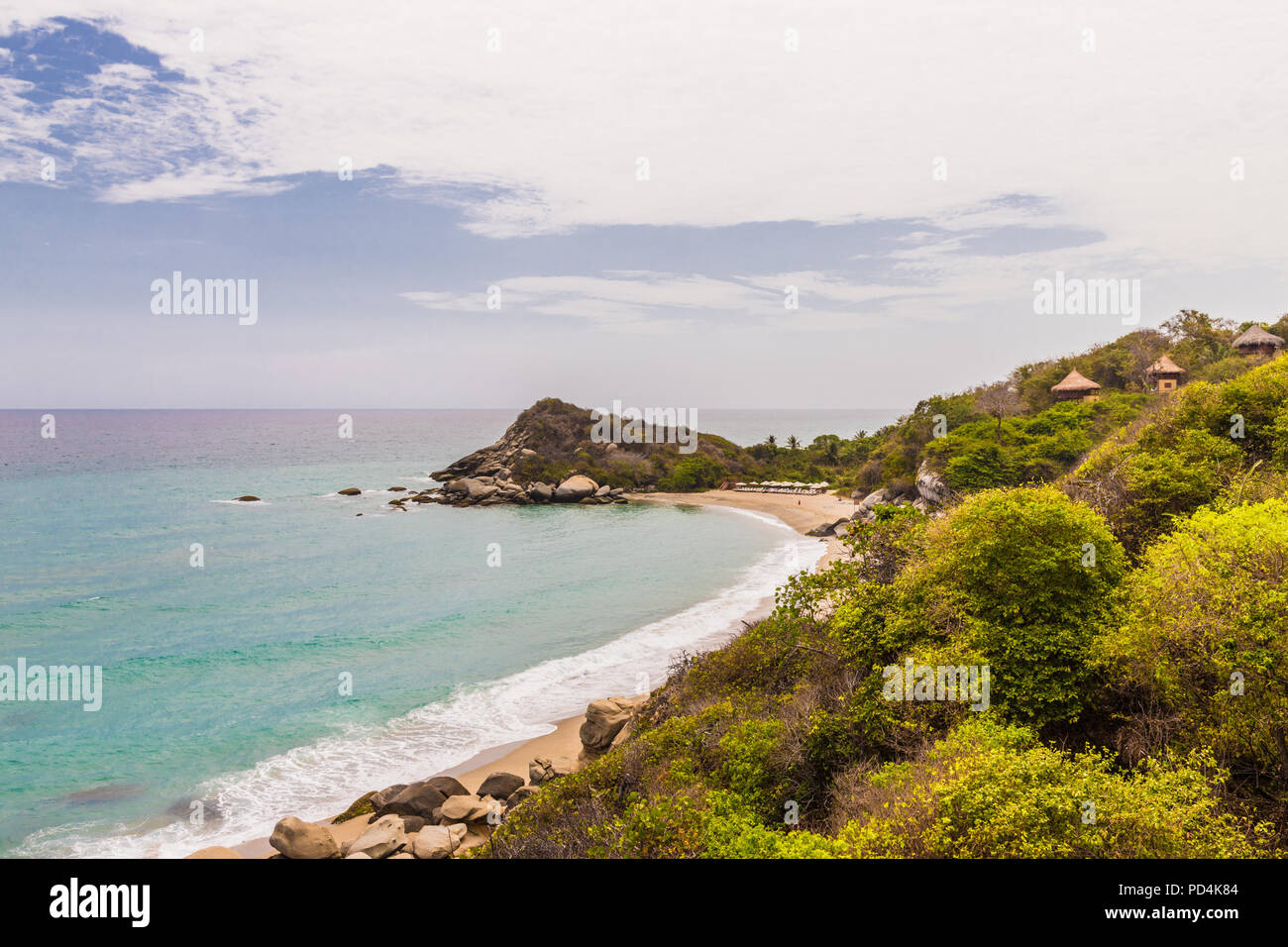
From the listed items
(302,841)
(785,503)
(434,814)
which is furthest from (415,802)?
(785,503)

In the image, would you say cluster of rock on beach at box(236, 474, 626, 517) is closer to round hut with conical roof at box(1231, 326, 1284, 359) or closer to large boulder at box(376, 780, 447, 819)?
round hut with conical roof at box(1231, 326, 1284, 359)

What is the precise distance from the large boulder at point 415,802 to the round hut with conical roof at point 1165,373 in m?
38.2

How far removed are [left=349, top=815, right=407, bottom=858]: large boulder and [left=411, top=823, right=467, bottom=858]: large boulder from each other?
284 millimetres

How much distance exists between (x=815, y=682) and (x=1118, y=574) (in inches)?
191

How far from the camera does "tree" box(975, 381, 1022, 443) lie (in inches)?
1725

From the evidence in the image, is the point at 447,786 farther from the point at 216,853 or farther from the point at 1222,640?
the point at 1222,640

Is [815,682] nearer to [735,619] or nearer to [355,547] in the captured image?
[735,619]

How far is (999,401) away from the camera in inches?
1791

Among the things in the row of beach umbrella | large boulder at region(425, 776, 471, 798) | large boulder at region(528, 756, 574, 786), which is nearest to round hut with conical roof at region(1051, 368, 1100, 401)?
the row of beach umbrella

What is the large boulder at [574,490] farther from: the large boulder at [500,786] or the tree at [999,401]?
the large boulder at [500,786]

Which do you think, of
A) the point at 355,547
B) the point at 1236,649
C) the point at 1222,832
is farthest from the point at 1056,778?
the point at 355,547

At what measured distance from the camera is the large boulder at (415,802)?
13.3 meters

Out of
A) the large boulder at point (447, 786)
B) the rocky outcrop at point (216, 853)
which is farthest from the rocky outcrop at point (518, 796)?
the rocky outcrop at point (216, 853)
